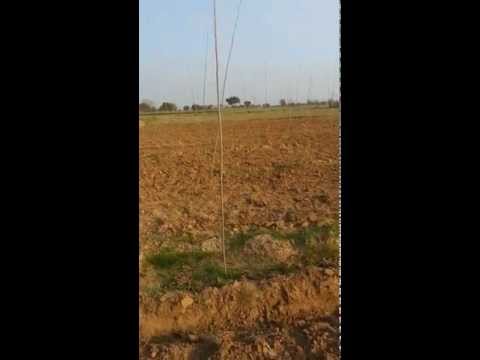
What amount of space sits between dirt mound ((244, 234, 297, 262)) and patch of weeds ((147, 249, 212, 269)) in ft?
0.96

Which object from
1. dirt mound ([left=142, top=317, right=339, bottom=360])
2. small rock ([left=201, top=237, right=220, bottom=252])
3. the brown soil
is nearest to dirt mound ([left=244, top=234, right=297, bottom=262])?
small rock ([left=201, top=237, right=220, bottom=252])

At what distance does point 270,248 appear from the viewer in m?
3.10

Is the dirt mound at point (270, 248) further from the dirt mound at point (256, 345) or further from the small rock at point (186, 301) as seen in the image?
the dirt mound at point (256, 345)

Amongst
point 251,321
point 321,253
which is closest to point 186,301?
point 251,321

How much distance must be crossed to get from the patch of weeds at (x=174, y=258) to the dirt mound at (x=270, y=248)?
0.96 feet

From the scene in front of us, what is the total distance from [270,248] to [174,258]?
2.11 feet

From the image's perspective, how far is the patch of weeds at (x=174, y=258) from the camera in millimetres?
3029

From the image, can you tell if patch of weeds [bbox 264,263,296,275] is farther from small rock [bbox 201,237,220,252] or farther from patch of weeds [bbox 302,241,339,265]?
small rock [bbox 201,237,220,252]

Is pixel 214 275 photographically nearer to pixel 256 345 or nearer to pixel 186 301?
pixel 186 301

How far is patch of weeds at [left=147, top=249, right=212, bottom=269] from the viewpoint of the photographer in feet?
9.94

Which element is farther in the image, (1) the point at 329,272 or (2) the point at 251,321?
(1) the point at 329,272

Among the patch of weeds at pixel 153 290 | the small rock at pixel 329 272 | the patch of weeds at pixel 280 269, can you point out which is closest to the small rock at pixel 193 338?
the patch of weeds at pixel 153 290
